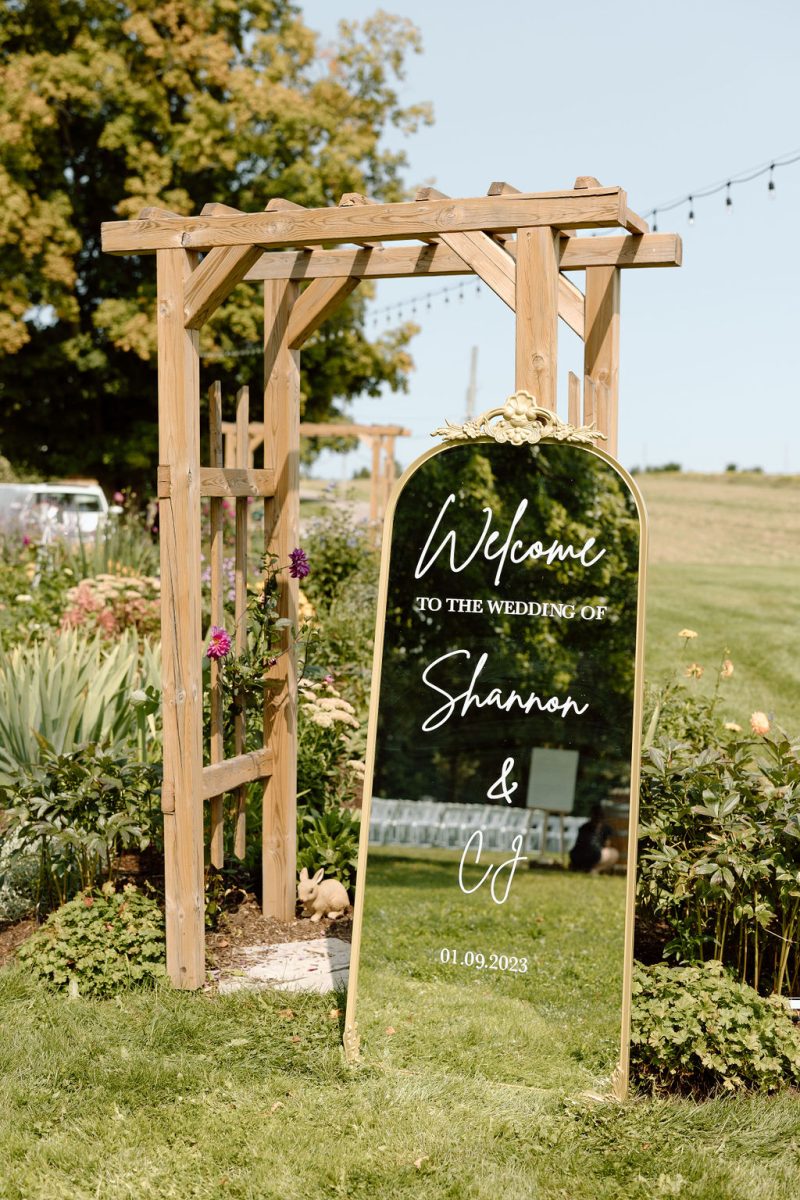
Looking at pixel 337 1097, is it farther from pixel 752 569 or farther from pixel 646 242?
pixel 752 569

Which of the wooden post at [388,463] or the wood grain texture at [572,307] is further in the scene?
the wooden post at [388,463]

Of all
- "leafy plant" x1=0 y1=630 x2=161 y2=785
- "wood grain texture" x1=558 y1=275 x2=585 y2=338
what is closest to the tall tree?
"leafy plant" x1=0 y1=630 x2=161 y2=785

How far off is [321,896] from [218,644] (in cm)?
125

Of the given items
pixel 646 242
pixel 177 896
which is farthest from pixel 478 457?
pixel 177 896

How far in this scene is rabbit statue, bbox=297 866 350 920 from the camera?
514cm

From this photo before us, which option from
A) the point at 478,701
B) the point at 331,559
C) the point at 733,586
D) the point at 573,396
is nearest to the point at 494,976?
the point at 478,701

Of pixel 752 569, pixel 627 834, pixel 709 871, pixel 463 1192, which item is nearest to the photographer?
pixel 463 1192

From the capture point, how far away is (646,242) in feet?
13.0

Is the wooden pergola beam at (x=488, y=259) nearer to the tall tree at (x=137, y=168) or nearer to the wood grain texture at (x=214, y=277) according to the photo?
Answer: the wood grain texture at (x=214, y=277)

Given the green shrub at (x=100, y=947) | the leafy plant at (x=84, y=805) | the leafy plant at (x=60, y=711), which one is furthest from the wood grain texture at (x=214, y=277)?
the green shrub at (x=100, y=947)

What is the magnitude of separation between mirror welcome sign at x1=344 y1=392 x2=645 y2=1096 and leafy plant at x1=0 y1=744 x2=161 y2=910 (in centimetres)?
126

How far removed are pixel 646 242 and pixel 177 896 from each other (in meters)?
2.89

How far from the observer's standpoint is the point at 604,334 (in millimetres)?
4129

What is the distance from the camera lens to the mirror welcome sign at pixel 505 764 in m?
3.62
